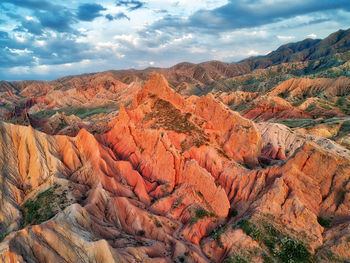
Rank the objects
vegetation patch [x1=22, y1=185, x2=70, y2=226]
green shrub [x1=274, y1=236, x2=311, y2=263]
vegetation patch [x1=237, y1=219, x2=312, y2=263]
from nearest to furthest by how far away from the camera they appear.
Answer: green shrub [x1=274, y1=236, x2=311, y2=263], vegetation patch [x1=237, y1=219, x2=312, y2=263], vegetation patch [x1=22, y1=185, x2=70, y2=226]

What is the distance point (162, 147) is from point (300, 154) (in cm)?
2065

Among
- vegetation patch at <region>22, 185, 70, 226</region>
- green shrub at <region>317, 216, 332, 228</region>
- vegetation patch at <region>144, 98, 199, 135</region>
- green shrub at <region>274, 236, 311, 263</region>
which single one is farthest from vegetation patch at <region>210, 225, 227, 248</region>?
vegetation patch at <region>144, 98, 199, 135</region>

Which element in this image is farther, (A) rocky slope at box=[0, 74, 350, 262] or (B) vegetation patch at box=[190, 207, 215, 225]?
(B) vegetation patch at box=[190, 207, 215, 225]

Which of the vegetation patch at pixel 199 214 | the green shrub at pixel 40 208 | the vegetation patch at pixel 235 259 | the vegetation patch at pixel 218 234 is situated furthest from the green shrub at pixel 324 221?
the green shrub at pixel 40 208

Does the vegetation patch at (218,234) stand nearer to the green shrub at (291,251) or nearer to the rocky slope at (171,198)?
the rocky slope at (171,198)

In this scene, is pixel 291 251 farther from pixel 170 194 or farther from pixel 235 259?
pixel 170 194

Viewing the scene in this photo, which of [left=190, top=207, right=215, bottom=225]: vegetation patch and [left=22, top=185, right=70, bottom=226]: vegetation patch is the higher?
[left=22, top=185, right=70, bottom=226]: vegetation patch

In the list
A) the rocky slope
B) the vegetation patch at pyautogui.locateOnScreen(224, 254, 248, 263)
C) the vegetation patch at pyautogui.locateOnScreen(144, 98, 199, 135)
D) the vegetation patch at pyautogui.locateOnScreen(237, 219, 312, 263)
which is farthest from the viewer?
the vegetation patch at pyautogui.locateOnScreen(144, 98, 199, 135)

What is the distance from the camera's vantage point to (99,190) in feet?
93.0

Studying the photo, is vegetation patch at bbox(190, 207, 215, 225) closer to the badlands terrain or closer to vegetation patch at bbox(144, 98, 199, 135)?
the badlands terrain

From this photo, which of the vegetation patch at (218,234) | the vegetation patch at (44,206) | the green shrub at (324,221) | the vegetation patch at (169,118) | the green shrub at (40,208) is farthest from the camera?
the vegetation patch at (169,118)

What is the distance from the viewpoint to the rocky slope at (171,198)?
2159 cm

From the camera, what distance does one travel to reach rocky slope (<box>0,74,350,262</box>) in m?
21.6

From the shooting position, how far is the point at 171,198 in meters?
33.8
